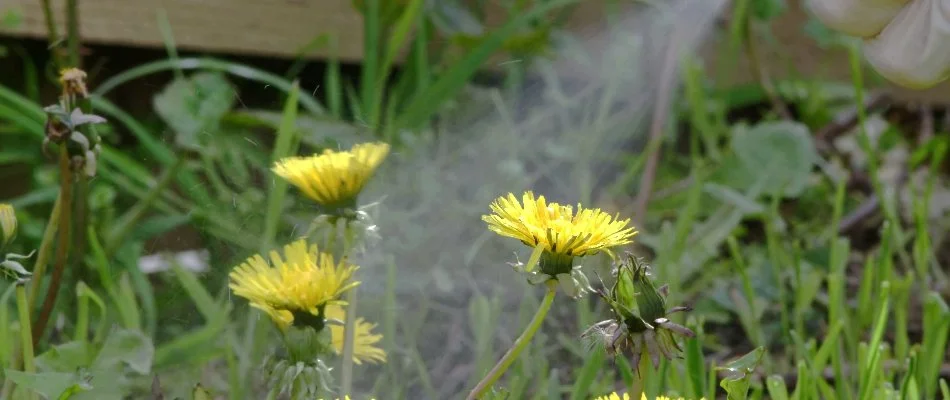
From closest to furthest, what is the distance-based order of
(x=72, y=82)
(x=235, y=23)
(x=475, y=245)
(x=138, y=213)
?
(x=72, y=82)
(x=475, y=245)
(x=138, y=213)
(x=235, y=23)

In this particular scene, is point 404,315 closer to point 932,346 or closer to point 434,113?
point 932,346

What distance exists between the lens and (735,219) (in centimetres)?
114

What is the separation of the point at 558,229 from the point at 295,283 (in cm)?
11

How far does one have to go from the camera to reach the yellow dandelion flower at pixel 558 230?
1.32 ft

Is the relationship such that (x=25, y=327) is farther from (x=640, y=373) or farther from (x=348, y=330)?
(x=640, y=373)

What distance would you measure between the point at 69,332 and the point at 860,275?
829 mm

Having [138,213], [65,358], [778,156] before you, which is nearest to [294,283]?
[65,358]

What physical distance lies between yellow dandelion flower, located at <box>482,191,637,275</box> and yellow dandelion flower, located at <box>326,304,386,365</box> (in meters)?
0.10

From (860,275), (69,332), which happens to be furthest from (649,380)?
(860,275)

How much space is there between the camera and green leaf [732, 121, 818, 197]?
1.23 metres

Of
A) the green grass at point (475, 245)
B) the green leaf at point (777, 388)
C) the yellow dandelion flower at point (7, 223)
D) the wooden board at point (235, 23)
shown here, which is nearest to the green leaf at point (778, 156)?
the green grass at point (475, 245)

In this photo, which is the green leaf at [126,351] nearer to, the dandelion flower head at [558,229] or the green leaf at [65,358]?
the green leaf at [65,358]

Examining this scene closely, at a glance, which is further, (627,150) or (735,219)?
(627,150)

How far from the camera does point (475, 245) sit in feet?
2.16
